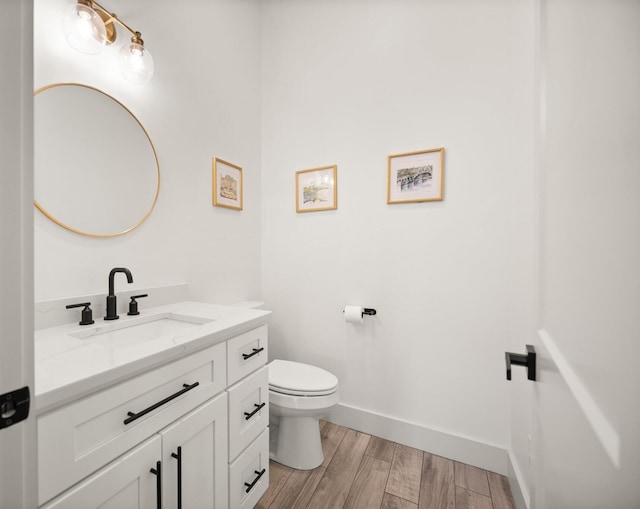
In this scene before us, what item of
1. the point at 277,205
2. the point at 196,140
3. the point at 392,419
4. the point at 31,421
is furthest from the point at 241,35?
the point at 392,419

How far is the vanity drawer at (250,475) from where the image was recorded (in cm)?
102

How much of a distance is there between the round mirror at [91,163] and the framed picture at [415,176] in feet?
4.41

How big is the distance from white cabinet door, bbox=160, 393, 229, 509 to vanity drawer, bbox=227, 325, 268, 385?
0.09 metres

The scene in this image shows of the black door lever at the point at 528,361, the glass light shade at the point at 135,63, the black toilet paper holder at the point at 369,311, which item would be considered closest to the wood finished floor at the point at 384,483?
the black toilet paper holder at the point at 369,311

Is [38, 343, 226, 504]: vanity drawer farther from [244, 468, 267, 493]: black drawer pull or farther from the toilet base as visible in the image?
the toilet base

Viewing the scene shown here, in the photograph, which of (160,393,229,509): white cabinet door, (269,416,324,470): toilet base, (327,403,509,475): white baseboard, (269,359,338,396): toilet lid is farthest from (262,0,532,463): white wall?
(160,393,229,509): white cabinet door

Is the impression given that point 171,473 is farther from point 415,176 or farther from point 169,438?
point 415,176

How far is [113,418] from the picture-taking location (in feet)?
2.11

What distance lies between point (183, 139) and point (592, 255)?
5.70 feet

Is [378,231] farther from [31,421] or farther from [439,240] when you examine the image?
[31,421]

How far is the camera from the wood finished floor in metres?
1.24

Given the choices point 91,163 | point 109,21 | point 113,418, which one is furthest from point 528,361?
point 109,21

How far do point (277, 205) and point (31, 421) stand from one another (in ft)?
5.80

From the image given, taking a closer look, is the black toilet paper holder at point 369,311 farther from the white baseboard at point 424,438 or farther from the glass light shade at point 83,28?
the glass light shade at point 83,28
